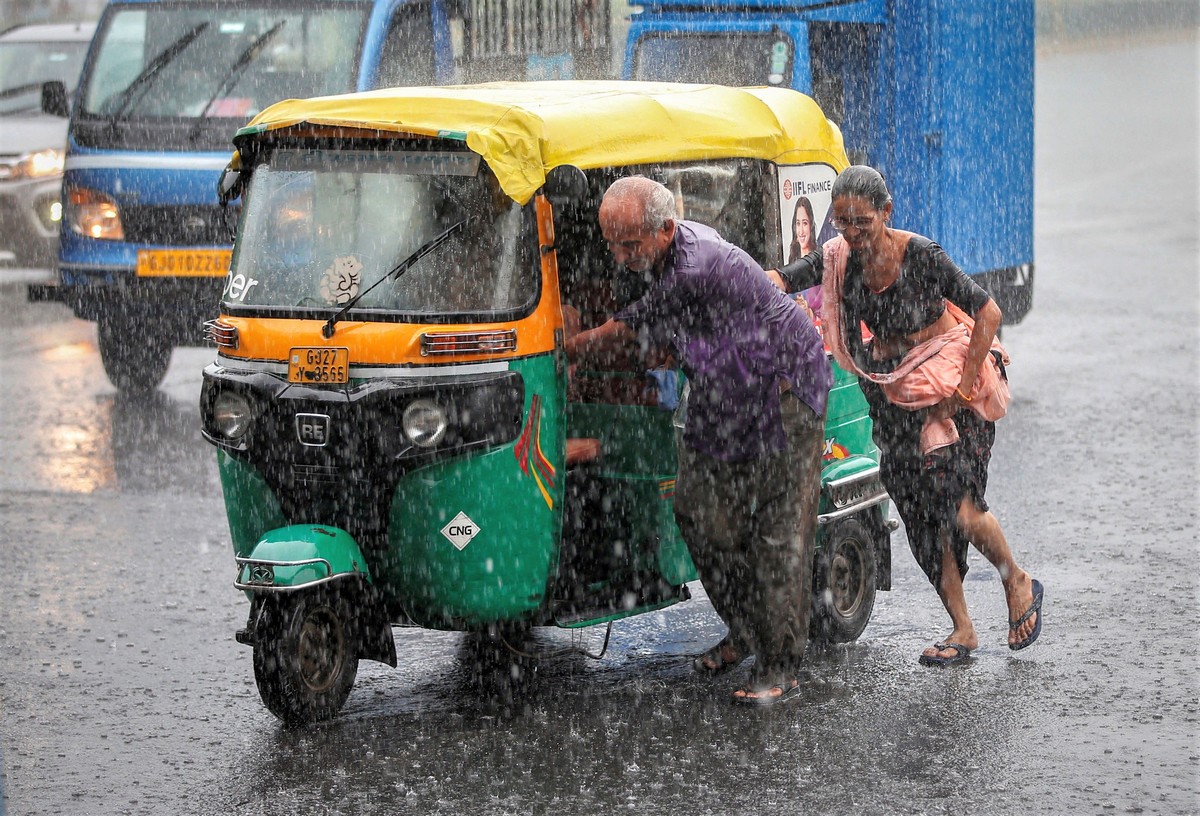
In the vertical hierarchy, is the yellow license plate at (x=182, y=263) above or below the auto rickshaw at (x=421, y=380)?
below

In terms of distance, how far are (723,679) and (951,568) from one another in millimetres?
903

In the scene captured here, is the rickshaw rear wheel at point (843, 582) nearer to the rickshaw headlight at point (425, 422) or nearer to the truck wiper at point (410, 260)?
the rickshaw headlight at point (425, 422)

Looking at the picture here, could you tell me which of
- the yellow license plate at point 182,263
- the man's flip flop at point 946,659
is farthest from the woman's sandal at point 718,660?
the yellow license plate at point 182,263

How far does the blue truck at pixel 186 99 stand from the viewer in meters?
11.0

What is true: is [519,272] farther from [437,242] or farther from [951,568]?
[951,568]

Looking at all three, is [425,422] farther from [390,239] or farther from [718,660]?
[718,660]

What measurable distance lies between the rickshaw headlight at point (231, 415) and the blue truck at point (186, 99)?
5227 mm

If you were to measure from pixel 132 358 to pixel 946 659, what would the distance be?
712cm

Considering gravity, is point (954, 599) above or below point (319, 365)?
below

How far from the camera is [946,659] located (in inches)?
245

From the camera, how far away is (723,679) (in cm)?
615

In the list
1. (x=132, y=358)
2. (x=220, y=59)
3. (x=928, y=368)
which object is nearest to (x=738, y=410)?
(x=928, y=368)

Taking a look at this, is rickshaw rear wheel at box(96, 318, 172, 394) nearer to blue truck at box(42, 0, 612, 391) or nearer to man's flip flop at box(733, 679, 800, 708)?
blue truck at box(42, 0, 612, 391)

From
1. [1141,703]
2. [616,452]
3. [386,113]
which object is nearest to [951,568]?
[1141,703]
